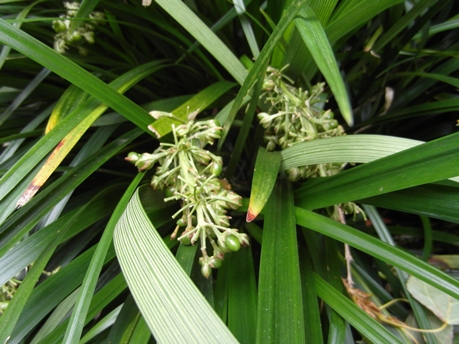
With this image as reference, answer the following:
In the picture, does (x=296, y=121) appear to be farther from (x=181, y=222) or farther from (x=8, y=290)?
(x=8, y=290)

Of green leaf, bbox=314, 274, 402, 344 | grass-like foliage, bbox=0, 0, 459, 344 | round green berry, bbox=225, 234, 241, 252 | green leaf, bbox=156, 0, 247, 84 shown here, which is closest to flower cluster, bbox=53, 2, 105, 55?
grass-like foliage, bbox=0, 0, 459, 344

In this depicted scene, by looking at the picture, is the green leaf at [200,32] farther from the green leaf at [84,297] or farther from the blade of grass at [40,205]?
the green leaf at [84,297]

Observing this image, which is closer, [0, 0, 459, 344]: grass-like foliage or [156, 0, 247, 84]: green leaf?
[0, 0, 459, 344]: grass-like foliage

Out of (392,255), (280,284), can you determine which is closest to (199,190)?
(280,284)

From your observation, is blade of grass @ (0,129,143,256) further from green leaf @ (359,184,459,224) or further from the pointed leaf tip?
green leaf @ (359,184,459,224)

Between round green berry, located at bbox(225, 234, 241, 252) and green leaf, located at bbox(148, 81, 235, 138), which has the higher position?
green leaf, located at bbox(148, 81, 235, 138)

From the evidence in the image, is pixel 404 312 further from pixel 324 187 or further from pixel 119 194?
pixel 119 194
